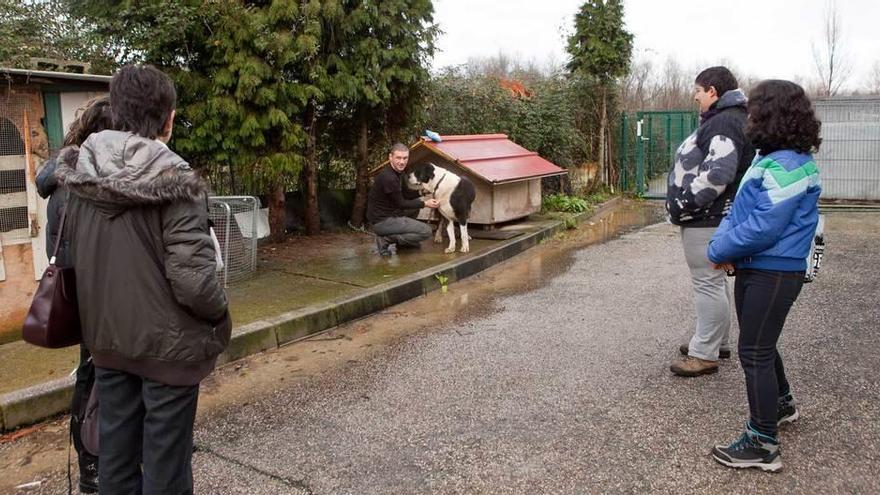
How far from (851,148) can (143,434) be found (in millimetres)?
14619

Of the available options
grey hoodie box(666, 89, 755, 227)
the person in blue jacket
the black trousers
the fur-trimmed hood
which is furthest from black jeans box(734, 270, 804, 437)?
the black trousers

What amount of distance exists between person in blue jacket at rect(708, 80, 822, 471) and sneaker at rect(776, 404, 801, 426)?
435 millimetres

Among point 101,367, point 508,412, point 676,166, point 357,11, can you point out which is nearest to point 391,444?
point 508,412

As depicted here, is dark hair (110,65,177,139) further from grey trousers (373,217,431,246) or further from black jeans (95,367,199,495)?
grey trousers (373,217,431,246)

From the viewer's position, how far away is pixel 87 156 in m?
2.56

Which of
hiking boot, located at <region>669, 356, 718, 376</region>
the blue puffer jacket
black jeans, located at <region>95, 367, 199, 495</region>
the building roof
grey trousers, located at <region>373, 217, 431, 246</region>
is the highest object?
the building roof

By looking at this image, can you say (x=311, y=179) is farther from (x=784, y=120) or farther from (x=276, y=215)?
(x=784, y=120)

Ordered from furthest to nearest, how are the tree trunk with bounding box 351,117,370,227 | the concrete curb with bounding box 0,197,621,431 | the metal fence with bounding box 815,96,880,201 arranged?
the metal fence with bounding box 815,96,880,201 → the tree trunk with bounding box 351,117,370,227 → the concrete curb with bounding box 0,197,621,431

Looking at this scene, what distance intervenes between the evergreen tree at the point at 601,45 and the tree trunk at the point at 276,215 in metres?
8.17

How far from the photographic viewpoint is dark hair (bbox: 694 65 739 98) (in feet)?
15.0

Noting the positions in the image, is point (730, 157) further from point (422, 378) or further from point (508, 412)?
point (422, 378)

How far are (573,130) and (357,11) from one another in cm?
652

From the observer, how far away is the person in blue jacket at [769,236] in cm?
334

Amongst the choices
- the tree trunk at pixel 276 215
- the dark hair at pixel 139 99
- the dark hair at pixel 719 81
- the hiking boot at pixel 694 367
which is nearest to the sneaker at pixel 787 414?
the hiking boot at pixel 694 367
